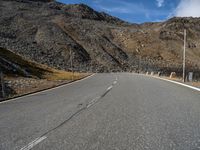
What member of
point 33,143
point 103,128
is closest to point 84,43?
point 103,128

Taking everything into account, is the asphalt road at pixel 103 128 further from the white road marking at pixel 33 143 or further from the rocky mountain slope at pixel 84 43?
the rocky mountain slope at pixel 84 43

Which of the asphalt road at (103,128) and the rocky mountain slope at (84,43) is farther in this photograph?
the rocky mountain slope at (84,43)

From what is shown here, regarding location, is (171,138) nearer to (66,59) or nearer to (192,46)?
(66,59)

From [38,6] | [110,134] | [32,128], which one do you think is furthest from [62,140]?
[38,6]

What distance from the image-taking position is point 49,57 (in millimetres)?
83375

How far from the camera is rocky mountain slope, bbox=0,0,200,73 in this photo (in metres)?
85.4

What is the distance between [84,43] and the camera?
98812 mm

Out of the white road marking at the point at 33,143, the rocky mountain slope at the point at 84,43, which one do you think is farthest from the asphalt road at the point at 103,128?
the rocky mountain slope at the point at 84,43

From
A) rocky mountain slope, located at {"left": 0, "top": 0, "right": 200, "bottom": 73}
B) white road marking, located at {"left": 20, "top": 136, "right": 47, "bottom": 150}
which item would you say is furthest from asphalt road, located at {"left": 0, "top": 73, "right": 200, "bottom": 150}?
rocky mountain slope, located at {"left": 0, "top": 0, "right": 200, "bottom": 73}

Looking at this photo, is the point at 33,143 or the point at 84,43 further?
the point at 84,43

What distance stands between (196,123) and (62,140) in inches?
127

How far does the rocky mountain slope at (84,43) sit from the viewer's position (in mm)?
85375

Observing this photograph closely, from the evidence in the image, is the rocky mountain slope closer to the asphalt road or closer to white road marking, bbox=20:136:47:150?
the asphalt road

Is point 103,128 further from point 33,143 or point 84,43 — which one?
point 84,43
